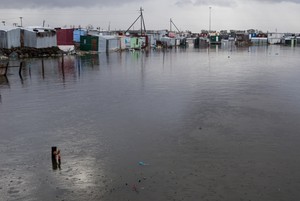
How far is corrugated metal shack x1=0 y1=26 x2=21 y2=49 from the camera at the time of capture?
155 feet

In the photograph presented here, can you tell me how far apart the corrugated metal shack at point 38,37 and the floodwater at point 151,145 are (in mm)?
32961

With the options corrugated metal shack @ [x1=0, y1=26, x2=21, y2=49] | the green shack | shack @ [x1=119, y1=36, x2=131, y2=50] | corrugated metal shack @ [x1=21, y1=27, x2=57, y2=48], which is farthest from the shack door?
corrugated metal shack @ [x1=0, y1=26, x2=21, y2=49]

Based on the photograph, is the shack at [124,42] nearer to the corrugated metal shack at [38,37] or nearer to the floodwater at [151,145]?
the corrugated metal shack at [38,37]

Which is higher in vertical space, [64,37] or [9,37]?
[64,37]

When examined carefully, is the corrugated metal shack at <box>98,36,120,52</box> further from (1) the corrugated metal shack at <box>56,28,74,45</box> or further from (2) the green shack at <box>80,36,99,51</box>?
(1) the corrugated metal shack at <box>56,28,74,45</box>

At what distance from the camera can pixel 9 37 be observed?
4778cm

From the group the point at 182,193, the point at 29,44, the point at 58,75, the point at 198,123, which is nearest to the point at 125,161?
the point at 182,193

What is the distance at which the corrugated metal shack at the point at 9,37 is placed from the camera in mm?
47188

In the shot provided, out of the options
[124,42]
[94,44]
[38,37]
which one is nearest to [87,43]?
[94,44]

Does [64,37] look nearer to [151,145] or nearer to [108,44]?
[108,44]

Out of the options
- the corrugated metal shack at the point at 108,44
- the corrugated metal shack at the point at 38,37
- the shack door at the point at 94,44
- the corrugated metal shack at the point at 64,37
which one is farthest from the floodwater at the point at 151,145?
the corrugated metal shack at the point at 108,44

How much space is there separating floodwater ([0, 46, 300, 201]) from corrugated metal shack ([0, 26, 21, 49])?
97.8 ft

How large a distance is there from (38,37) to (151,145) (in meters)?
46.2

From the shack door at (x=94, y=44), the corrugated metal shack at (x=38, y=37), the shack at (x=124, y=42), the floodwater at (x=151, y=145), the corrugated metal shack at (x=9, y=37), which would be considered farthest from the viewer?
the shack at (x=124, y=42)
